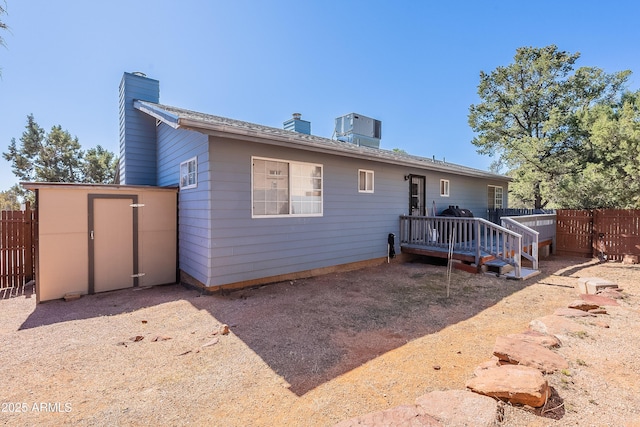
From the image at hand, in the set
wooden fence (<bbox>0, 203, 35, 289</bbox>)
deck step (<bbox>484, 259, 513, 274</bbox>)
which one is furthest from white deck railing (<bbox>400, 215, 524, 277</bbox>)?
wooden fence (<bbox>0, 203, 35, 289</bbox>)

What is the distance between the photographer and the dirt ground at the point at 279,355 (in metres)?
2.20

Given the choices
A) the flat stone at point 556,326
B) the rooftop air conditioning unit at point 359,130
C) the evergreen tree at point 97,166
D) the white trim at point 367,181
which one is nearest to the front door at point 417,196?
the white trim at point 367,181

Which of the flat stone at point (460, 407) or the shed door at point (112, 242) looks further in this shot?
the shed door at point (112, 242)

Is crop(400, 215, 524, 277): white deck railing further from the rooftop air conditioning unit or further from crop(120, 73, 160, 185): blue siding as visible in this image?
crop(120, 73, 160, 185): blue siding

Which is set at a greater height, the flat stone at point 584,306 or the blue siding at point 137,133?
the blue siding at point 137,133

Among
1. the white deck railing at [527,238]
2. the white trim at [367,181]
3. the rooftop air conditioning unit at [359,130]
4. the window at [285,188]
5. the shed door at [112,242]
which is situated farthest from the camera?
the rooftop air conditioning unit at [359,130]

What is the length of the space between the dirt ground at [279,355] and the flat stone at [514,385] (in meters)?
0.09

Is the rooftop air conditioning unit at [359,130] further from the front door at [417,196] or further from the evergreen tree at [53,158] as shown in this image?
the evergreen tree at [53,158]

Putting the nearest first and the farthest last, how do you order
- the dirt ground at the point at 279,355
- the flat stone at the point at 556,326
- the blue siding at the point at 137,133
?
1. the dirt ground at the point at 279,355
2. the flat stone at the point at 556,326
3. the blue siding at the point at 137,133

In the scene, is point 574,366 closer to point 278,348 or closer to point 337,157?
point 278,348

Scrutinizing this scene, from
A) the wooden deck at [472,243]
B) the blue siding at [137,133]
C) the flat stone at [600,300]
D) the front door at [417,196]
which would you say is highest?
the blue siding at [137,133]

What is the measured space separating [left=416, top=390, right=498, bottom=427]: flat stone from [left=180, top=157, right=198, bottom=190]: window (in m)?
5.17

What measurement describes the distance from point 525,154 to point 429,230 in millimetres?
9892

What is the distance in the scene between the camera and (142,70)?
8305mm
